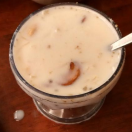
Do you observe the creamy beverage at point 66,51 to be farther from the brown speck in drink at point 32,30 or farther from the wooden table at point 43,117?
the wooden table at point 43,117

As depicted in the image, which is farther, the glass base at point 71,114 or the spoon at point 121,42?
the glass base at point 71,114

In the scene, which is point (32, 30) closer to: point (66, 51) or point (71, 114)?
point (66, 51)

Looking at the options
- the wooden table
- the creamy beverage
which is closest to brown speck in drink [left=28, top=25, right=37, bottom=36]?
the creamy beverage

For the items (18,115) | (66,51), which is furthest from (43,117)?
(66,51)

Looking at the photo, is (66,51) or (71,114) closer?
(66,51)

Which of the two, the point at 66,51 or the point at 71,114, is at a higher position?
the point at 66,51

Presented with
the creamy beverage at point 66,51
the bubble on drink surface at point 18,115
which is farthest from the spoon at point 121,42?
the bubble on drink surface at point 18,115
